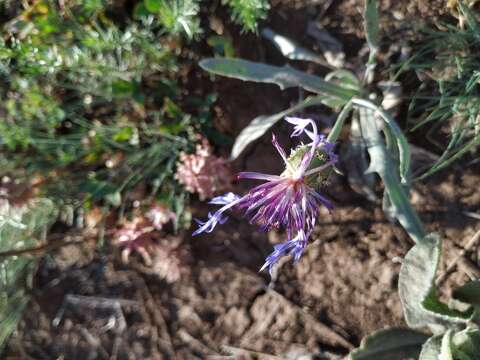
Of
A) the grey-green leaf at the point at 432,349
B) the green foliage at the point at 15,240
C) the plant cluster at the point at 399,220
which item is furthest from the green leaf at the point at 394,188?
the green foliage at the point at 15,240

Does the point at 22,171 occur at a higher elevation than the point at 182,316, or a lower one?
higher

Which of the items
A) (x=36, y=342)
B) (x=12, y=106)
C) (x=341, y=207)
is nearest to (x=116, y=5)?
(x=12, y=106)

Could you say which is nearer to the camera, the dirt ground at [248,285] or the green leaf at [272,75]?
the green leaf at [272,75]

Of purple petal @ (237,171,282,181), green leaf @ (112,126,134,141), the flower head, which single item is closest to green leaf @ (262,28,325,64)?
the flower head

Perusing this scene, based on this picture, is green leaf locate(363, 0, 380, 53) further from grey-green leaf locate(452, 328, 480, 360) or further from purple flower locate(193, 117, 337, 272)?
grey-green leaf locate(452, 328, 480, 360)

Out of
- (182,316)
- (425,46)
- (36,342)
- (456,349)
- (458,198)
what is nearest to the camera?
(456,349)

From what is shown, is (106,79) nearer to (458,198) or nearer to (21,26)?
(21,26)

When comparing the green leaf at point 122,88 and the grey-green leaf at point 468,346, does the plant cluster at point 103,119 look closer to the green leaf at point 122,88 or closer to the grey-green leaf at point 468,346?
the green leaf at point 122,88
